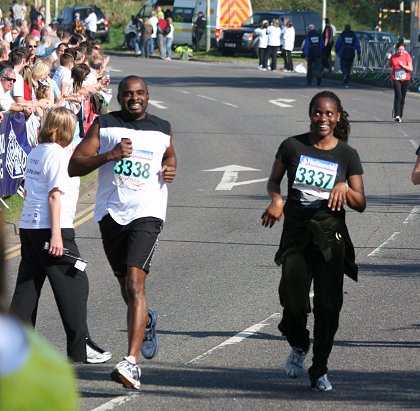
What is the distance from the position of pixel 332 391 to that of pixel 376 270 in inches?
187

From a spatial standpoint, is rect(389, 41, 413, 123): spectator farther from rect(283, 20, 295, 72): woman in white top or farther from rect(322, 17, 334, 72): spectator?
rect(283, 20, 295, 72): woman in white top

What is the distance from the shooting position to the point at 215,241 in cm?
1332

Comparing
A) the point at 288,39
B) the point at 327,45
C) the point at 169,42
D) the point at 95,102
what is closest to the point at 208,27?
the point at 169,42

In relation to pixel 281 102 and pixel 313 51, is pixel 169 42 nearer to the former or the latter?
pixel 313 51

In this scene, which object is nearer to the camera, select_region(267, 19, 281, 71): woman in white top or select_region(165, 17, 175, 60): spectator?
select_region(267, 19, 281, 71): woman in white top

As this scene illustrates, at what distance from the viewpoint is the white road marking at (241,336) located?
7805 mm

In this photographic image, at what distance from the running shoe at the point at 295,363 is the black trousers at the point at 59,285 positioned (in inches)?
54.0

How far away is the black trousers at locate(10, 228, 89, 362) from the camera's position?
739cm

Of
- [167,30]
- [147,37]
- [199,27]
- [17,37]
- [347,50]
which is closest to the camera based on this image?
[17,37]

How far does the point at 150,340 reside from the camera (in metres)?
7.49

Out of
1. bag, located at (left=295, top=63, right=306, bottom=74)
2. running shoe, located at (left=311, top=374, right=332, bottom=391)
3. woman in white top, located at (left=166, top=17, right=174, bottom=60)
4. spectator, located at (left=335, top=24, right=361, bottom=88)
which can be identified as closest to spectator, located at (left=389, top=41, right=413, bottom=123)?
spectator, located at (left=335, top=24, right=361, bottom=88)

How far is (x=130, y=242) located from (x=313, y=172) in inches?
46.9

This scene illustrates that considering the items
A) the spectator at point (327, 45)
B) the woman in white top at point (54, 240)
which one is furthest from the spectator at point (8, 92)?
the spectator at point (327, 45)

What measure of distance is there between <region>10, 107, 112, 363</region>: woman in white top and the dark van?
43.6m
